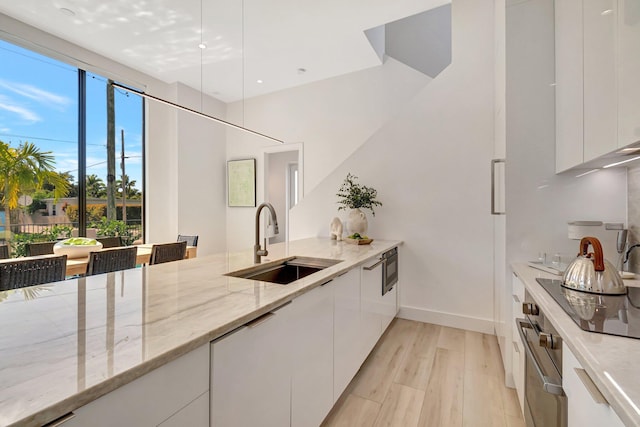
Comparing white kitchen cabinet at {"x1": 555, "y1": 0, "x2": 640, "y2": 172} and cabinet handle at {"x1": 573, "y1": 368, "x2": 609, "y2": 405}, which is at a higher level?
white kitchen cabinet at {"x1": 555, "y1": 0, "x2": 640, "y2": 172}

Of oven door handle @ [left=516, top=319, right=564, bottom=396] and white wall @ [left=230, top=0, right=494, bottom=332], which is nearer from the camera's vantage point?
oven door handle @ [left=516, top=319, right=564, bottom=396]

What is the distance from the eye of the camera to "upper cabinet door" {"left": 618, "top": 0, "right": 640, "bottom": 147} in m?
1.00

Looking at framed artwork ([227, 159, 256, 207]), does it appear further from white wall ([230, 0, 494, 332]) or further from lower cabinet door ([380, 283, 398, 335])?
lower cabinet door ([380, 283, 398, 335])

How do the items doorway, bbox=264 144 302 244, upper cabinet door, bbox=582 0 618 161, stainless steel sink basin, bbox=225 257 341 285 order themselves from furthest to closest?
doorway, bbox=264 144 302 244 → stainless steel sink basin, bbox=225 257 341 285 → upper cabinet door, bbox=582 0 618 161

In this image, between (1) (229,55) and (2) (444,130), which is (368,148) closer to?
(2) (444,130)

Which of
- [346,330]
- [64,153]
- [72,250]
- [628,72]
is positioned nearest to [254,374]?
[346,330]

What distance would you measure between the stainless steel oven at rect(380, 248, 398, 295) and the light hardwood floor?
52cm

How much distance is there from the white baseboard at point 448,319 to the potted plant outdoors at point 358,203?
3.25 ft

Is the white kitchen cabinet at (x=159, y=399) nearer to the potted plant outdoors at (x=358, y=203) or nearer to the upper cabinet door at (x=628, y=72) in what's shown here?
the upper cabinet door at (x=628, y=72)

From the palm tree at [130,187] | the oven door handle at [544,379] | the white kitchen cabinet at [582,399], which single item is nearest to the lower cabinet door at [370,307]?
the oven door handle at [544,379]

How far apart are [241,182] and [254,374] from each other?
449 cm

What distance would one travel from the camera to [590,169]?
1.75 metres

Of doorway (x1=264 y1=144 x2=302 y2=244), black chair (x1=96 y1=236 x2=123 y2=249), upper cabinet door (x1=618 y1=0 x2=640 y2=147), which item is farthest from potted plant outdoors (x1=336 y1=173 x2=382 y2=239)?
doorway (x1=264 y1=144 x2=302 y2=244)

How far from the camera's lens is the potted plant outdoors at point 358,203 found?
314cm
